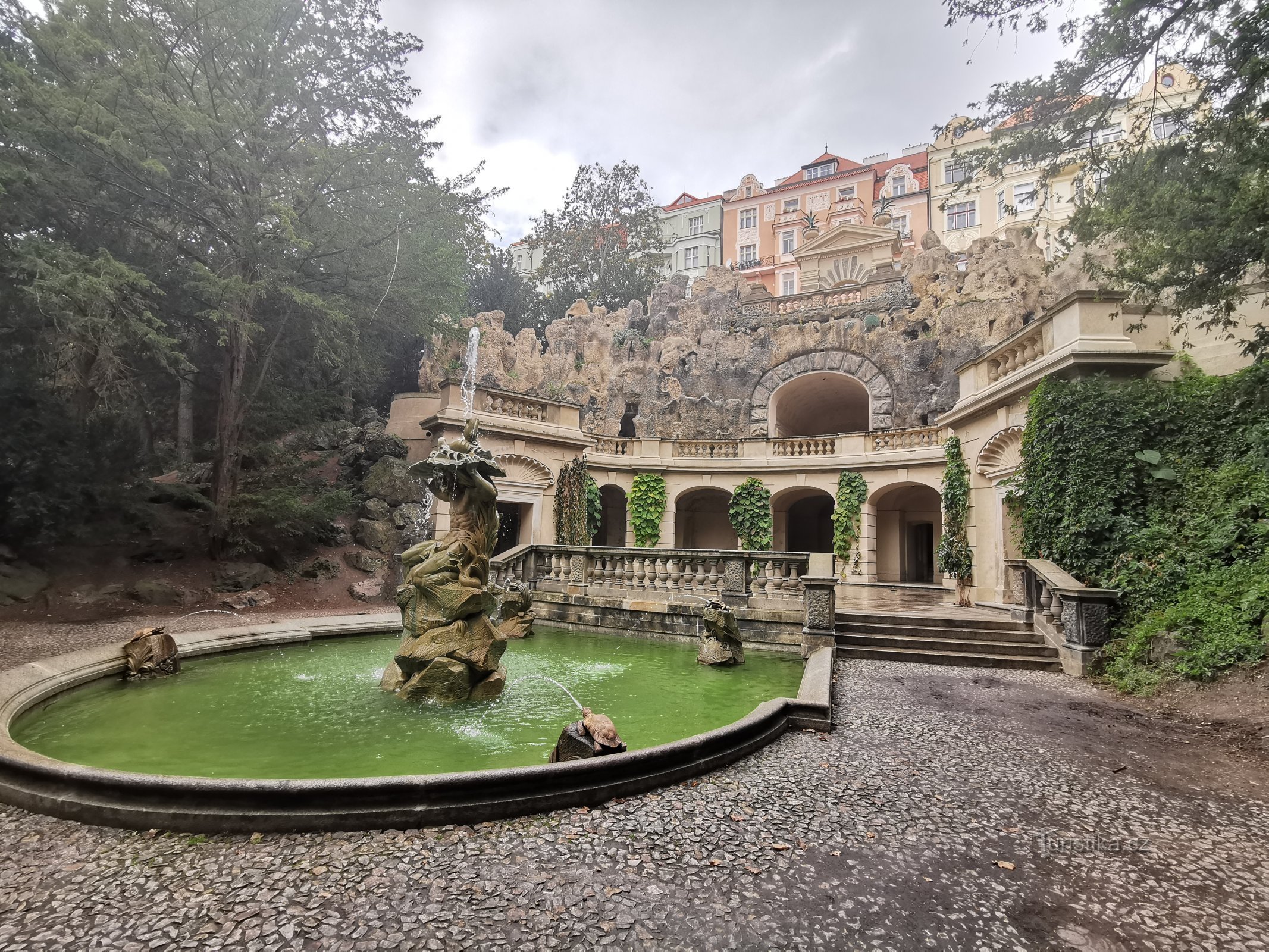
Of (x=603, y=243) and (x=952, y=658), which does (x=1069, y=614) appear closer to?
(x=952, y=658)

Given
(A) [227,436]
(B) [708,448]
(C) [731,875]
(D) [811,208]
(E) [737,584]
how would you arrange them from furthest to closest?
(D) [811,208]
(B) [708,448]
(A) [227,436]
(E) [737,584]
(C) [731,875]

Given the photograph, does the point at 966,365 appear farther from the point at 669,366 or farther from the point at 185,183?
the point at 185,183

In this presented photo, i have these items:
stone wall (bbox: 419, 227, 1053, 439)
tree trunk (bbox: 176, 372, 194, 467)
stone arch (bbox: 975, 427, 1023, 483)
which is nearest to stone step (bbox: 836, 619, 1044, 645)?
stone arch (bbox: 975, 427, 1023, 483)

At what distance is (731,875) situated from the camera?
293 cm

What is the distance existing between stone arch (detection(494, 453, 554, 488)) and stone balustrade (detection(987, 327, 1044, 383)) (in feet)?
36.7

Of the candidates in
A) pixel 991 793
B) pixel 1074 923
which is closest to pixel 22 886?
pixel 1074 923

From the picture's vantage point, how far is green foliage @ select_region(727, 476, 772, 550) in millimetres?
20578

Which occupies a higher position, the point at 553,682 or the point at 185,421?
the point at 185,421

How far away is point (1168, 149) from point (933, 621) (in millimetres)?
7306

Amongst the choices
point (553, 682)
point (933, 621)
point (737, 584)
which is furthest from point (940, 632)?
point (553, 682)

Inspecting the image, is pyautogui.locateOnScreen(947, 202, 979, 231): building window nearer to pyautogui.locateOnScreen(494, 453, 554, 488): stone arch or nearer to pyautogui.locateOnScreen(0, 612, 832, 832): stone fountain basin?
pyautogui.locateOnScreen(494, 453, 554, 488): stone arch

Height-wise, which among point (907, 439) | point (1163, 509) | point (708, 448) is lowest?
point (1163, 509)

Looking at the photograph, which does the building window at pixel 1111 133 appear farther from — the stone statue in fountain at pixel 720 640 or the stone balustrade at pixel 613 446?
the stone balustrade at pixel 613 446

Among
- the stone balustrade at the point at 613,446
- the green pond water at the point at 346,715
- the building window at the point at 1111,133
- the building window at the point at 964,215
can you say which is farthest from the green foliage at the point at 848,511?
the building window at the point at 964,215
